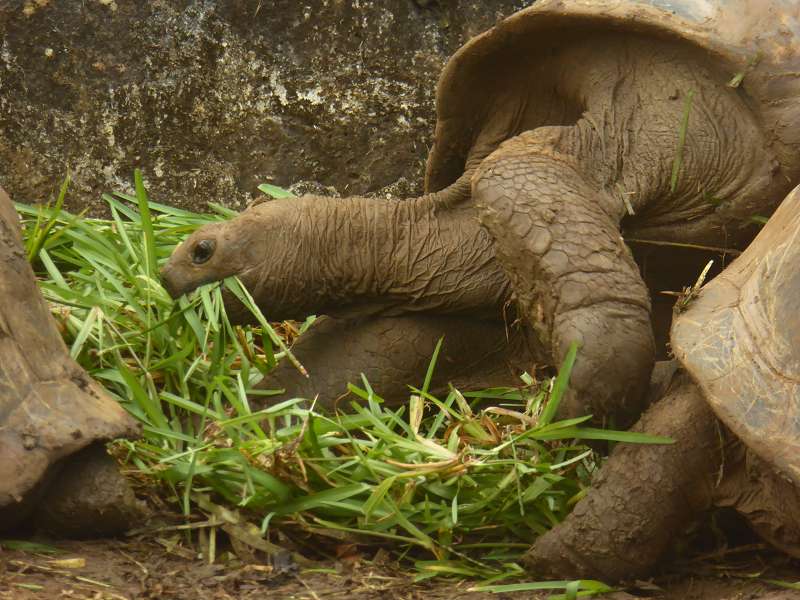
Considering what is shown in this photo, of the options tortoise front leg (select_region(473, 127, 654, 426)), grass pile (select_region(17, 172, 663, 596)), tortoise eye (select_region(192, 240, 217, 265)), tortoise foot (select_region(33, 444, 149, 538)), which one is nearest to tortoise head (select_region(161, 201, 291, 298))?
tortoise eye (select_region(192, 240, 217, 265))

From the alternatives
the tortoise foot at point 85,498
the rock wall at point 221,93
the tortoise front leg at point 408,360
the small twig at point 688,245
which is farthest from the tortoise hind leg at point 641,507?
the rock wall at point 221,93

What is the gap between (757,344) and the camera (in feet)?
9.26

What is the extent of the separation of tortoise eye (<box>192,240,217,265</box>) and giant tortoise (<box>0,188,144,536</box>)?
858mm

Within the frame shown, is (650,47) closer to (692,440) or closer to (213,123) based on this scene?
(692,440)

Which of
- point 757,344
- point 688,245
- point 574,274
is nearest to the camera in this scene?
point 757,344

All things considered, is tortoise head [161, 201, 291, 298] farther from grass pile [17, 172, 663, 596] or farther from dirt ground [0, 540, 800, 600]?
dirt ground [0, 540, 800, 600]

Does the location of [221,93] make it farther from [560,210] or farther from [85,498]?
[85,498]

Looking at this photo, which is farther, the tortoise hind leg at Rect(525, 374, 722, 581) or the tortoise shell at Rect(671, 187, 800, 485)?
the tortoise hind leg at Rect(525, 374, 722, 581)

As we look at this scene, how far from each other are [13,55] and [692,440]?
123 inches

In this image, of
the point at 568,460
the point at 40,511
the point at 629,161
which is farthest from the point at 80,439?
the point at 629,161

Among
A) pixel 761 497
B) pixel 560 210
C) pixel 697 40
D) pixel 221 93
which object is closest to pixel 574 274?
pixel 560 210

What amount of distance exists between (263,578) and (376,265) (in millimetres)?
1299

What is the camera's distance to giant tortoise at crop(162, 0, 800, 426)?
129 inches

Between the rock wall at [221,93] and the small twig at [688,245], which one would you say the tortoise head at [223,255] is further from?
the rock wall at [221,93]
